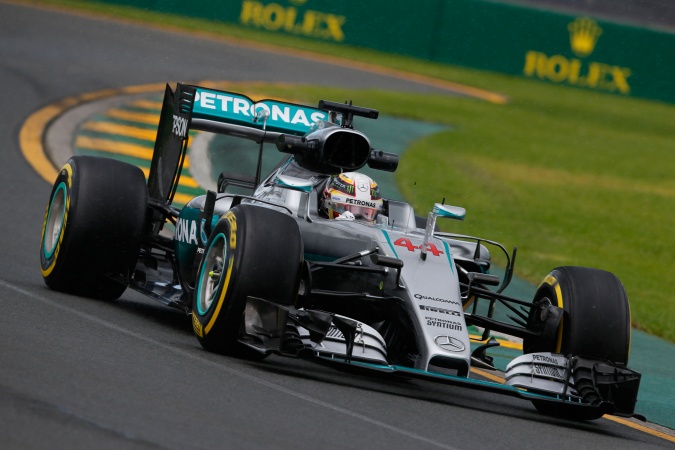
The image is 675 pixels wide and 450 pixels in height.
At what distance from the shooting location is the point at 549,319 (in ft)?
29.0

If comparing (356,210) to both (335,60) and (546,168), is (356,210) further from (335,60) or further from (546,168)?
(335,60)

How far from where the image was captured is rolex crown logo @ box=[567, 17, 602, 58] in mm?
29938

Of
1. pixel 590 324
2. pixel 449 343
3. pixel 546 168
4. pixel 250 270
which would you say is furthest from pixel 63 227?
pixel 546 168

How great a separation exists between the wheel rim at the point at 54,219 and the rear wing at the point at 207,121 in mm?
790

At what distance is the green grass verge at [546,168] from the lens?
17.2 metres

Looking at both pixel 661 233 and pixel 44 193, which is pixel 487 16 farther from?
pixel 44 193

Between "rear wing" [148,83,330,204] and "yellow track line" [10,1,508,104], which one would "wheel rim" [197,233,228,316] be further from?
"yellow track line" [10,1,508,104]

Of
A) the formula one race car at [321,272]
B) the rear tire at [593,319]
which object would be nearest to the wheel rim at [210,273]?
the formula one race car at [321,272]

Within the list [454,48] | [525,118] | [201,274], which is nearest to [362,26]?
[454,48]

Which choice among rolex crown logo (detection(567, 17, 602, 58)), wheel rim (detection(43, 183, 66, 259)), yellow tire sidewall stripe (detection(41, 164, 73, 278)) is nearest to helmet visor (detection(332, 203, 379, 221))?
yellow tire sidewall stripe (detection(41, 164, 73, 278))

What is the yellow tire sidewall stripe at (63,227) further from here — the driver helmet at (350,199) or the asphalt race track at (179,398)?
the driver helmet at (350,199)

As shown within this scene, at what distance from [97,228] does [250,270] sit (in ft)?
6.52

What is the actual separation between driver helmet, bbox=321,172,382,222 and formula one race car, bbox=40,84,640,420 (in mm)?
10

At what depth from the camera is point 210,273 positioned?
342 inches
